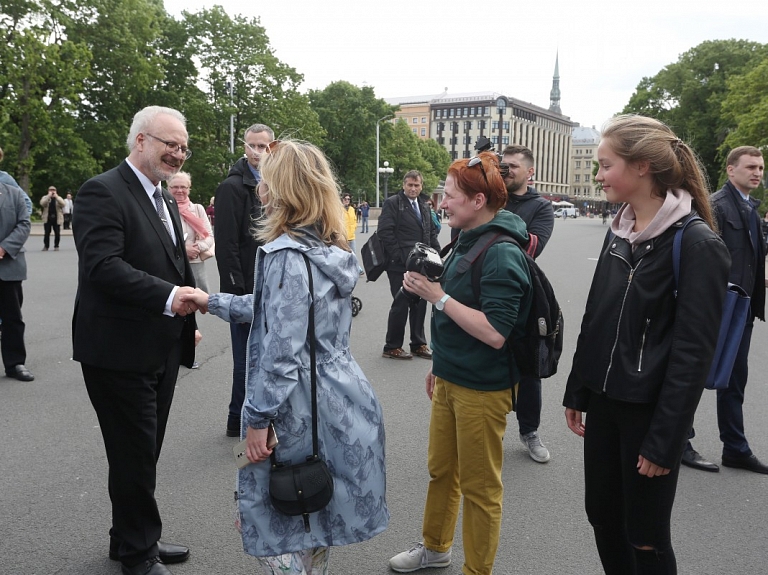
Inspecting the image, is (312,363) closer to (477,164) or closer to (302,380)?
(302,380)

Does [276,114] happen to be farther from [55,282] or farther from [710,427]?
[710,427]

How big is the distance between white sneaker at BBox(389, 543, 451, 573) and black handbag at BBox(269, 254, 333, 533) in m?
1.01

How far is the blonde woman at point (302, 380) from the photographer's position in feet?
7.55

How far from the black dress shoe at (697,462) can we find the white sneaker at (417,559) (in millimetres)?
2227

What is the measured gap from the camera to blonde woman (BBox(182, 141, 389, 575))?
2301 mm

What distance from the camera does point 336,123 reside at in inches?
2277

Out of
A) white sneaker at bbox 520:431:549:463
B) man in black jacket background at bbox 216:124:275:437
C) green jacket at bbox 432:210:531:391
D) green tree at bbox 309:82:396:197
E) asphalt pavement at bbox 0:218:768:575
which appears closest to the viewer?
green jacket at bbox 432:210:531:391

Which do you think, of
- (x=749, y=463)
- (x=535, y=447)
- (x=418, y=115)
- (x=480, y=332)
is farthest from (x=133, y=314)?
(x=418, y=115)

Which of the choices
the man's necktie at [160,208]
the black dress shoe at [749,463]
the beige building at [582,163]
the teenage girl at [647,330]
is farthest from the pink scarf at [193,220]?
the beige building at [582,163]

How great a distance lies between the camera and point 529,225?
17.1 feet

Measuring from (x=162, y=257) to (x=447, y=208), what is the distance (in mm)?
1355

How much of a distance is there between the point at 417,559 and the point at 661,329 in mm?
1711

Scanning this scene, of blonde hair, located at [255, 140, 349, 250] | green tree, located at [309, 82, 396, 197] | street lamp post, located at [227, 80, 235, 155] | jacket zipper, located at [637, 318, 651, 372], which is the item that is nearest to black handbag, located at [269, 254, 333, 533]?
blonde hair, located at [255, 140, 349, 250]

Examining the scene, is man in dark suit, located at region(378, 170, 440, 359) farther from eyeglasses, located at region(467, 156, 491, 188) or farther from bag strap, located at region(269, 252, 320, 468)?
bag strap, located at region(269, 252, 320, 468)
